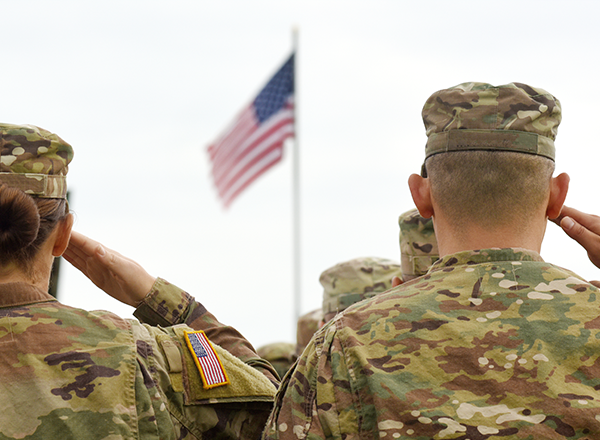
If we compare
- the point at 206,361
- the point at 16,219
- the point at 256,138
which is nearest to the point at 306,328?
the point at 206,361

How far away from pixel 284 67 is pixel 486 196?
1203 cm

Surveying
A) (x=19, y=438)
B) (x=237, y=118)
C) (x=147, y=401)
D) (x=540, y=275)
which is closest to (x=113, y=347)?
(x=147, y=401)

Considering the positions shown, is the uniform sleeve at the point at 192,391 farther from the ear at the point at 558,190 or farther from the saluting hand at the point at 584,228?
the saluting hand at the point at 584,228

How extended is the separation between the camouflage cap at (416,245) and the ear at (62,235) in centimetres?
→ 200

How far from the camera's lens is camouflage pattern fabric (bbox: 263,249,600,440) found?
7.12 ft

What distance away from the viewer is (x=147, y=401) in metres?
2.41

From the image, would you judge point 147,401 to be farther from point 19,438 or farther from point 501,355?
point 501,355

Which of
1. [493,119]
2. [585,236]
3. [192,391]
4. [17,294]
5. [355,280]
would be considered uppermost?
[493,119]

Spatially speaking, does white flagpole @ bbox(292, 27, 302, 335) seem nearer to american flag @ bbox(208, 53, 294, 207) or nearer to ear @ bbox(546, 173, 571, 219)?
american flag @ bbox(208, 53, 294, 207)

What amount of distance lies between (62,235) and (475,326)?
56.0 inches

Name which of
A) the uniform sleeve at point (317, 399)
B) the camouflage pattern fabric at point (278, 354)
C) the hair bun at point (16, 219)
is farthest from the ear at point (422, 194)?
the camouflage pattern fabric at point (278, 354)

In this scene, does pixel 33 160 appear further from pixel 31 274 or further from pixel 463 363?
pixel 463 363

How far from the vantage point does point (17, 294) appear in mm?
2443

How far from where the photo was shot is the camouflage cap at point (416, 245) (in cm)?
393
